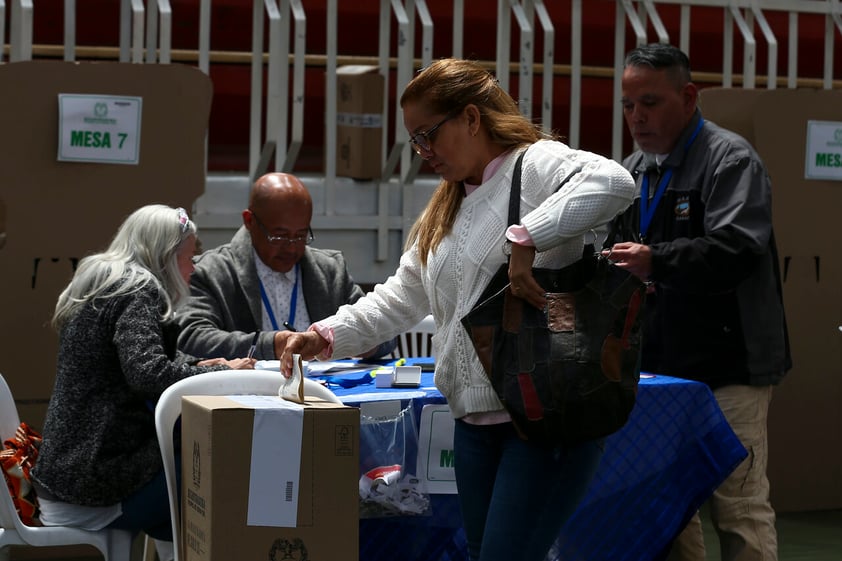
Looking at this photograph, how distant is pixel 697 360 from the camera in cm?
343

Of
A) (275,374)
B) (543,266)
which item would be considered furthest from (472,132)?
(275,374)

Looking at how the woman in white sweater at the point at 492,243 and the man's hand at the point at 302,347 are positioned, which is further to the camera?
the man's hand at the point at 302,347

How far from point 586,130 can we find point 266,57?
8.02 feet

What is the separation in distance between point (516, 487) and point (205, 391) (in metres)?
1.00

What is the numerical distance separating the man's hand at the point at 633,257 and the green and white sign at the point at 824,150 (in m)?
1.97

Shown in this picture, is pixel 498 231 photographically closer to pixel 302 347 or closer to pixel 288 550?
pixel 302 347

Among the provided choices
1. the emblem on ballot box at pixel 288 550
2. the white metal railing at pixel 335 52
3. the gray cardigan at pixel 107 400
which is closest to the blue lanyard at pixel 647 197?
the gray cardigan at pixel 107 400

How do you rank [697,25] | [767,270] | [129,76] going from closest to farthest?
1. [767,270]
2. [129,76]
3. [697,25]

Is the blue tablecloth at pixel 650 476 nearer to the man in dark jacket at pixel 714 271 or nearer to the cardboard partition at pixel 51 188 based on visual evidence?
the man in dark jacket at pixel 714 271

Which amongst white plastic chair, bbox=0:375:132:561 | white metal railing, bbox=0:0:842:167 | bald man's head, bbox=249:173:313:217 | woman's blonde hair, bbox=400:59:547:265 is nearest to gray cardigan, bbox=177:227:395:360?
bald man's head, bbox=249:173:313:217

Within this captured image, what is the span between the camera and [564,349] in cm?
215

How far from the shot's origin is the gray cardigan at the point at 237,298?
3707 mm

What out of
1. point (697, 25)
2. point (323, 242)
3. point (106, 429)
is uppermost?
point (697, 25)

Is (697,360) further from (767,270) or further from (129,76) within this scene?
(129,76)
